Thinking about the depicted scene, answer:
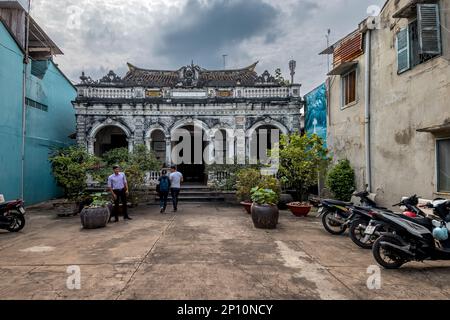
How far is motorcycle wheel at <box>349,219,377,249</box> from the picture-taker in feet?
15.9

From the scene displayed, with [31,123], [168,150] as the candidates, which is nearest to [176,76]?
[168,150]

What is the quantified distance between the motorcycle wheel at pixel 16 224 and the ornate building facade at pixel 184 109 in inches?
261

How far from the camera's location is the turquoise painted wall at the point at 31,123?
871 cm

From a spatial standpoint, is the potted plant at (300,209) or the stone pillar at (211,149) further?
the stone pillar at (211,149)

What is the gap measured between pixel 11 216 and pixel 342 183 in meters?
9.04

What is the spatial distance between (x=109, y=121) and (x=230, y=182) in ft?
22.6

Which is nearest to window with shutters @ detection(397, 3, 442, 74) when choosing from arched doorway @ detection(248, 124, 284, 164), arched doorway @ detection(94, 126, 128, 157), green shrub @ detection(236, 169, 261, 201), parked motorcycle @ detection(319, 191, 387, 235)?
parked motorcycle @ detection(319, 191, 387, 235)

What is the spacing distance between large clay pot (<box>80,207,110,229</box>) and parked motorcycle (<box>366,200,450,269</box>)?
19.6ft

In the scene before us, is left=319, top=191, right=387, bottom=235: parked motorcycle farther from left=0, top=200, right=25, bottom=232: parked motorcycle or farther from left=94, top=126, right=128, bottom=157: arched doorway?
left=94, top=126, right=128, bottom=157: arched doorway

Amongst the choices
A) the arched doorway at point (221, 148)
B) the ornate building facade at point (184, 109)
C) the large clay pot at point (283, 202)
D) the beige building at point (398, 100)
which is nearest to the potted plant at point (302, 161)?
the large clay pot at point (283, 202)

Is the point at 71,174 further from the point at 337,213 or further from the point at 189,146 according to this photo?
the point at 337,213

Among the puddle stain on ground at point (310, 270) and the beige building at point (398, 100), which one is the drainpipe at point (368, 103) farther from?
the puddle stain on ground at point (310, 270)

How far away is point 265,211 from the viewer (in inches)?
246
